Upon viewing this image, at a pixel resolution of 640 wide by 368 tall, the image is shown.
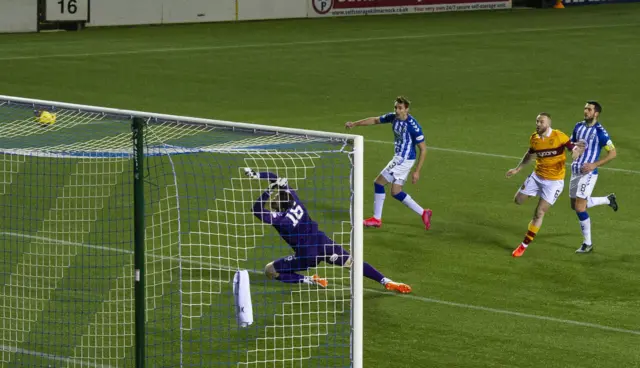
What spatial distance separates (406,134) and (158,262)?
13.4 feet

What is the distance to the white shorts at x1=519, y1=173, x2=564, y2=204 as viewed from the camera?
17.0m

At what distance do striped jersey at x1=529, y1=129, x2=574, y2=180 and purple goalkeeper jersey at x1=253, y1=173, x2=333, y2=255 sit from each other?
422cm

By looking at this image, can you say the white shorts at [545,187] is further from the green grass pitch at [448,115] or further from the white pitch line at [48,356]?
the white pitch line at [48,356]

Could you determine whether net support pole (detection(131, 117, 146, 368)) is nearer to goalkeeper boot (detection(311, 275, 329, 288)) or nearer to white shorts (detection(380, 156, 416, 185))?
goalkeeper boot (detection(311, 275, 329, 288))

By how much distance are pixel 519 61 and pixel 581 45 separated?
4099 mm

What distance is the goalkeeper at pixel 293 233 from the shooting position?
1324 centimetres

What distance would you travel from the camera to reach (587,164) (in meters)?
17.1

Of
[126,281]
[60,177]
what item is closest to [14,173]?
[60,177]

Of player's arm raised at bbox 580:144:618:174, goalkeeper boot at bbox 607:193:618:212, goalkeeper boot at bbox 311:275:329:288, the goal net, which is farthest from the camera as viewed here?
goalkeeper boot at bbox 607:193:618:212

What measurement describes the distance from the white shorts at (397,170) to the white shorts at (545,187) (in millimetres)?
1895

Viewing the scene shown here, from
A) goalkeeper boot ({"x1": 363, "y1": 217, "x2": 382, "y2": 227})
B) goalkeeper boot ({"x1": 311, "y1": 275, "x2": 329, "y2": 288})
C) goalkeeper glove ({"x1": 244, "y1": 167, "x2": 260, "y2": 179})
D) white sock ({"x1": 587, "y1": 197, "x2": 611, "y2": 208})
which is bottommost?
goalkeeper boot ({"x1": 311, "y1": 275, "x2": 329, "y2": 288})

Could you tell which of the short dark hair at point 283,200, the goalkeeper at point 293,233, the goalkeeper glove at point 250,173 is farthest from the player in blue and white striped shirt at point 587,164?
the goalkeeper glove at point 250,173

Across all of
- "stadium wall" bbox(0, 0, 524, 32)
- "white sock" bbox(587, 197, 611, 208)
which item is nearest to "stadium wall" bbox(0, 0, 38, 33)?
"stadium wall" bbox(0, 0, 524, 32)

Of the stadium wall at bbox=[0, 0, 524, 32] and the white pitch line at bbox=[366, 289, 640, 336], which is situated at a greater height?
the stadium wall at bbox=[0, 0, 524, 32]
